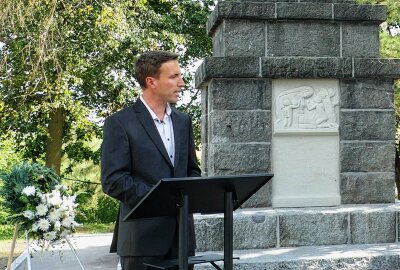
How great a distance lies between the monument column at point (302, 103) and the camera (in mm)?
6066

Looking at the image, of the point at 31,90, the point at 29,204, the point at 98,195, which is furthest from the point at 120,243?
the point at 98,195

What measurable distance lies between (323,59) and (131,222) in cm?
350

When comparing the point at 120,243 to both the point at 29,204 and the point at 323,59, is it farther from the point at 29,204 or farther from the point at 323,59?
the point at 323,59

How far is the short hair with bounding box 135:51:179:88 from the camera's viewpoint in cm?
329

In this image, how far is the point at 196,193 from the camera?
9.57 feet

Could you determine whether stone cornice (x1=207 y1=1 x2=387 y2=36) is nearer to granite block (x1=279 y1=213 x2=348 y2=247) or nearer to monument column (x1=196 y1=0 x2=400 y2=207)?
monument column (x1=196 y1=0 x2=400 y2=207)

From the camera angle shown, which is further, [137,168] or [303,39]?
[303,39]

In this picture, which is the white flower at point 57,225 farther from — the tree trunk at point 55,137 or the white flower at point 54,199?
the tree trunk at point 55,137

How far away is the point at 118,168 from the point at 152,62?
0.57m

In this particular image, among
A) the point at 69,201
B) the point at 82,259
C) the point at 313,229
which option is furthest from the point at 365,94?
the point at 82,259

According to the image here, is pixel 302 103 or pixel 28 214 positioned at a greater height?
pixel 302 103

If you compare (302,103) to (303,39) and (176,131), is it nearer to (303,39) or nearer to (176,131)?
(303,39)

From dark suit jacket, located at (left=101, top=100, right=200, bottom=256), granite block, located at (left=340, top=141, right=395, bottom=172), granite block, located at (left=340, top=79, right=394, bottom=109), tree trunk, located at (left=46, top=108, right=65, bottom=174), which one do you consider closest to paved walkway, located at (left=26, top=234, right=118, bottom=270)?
granite block, located at (left=340, top=141, right=395, bottom=172)

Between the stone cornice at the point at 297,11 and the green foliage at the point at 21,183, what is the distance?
2263mm
